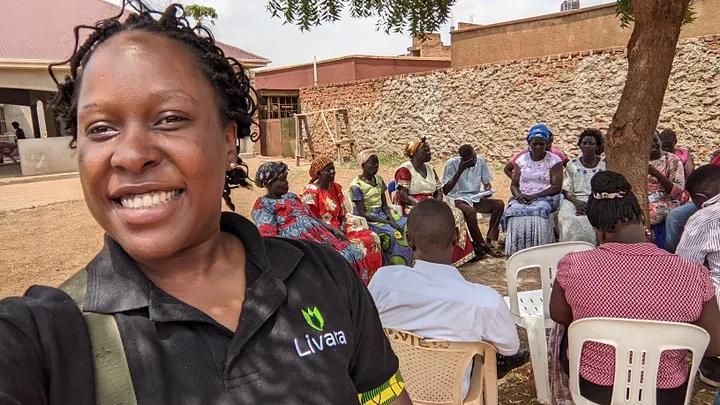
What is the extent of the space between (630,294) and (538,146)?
373cm

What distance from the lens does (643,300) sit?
7.26ft

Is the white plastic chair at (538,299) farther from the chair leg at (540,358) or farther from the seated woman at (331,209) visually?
the seated woman at (331,209)

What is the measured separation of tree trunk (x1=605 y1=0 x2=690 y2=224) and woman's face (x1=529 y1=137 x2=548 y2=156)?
91.3 inches

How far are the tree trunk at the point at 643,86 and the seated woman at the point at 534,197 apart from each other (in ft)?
6.37

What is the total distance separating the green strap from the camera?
77 centimetres

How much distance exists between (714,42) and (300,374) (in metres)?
10.1

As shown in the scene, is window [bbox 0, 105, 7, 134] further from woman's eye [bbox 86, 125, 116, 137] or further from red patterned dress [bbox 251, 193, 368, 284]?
woman's eye [bbox 86, 125, 116, 137]

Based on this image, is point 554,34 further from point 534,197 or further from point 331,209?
point 331,209

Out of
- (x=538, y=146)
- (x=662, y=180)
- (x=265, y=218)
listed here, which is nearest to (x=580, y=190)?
(x=538, y=146)

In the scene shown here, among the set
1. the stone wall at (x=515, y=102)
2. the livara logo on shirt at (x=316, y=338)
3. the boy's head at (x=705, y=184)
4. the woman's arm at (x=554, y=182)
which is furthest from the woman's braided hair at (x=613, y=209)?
the stone wall at (x=515, y=102)

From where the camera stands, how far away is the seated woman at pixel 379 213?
5340 millimetres

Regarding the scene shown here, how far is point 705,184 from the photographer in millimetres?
3746

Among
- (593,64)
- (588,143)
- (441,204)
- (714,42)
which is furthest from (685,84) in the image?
(441,204)

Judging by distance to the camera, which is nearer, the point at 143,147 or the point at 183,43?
the point at 143,147
